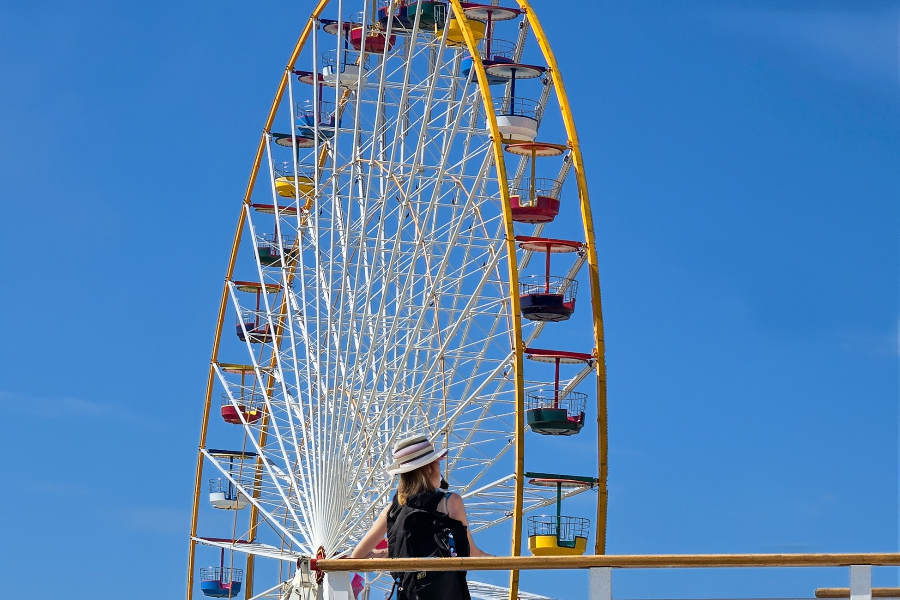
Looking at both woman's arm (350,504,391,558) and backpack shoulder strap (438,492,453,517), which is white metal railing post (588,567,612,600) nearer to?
backpack shoulder strap (438,492,453,517)

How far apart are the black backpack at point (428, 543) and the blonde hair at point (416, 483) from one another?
4 centimetres

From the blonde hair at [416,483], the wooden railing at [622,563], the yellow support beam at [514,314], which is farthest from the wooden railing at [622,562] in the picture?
the yellow support beam at [514,314]

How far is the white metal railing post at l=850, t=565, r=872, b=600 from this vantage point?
7.21m

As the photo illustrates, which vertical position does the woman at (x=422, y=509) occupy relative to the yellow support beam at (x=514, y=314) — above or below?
below

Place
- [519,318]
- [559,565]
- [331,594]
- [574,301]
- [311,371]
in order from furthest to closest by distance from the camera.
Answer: [311,371] → [574,301] → [519,318] → [331,594] → [559,565]

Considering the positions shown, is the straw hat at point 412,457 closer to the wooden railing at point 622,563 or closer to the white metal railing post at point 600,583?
the wooden railing at point 622,563

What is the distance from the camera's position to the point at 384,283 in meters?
23.3

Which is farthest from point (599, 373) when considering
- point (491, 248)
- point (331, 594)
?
point (331, 594)

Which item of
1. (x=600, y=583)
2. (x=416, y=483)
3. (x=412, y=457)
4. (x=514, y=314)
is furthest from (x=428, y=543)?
(x=514, y=314)

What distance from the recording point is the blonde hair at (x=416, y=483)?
7293 millimetres

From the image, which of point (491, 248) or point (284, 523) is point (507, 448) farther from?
point (284, 523)

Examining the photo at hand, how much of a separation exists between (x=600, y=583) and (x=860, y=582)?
117cm

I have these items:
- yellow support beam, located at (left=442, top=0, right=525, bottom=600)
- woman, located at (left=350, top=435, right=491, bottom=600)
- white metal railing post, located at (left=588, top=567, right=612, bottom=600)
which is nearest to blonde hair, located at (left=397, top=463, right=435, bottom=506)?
woman, located at (left=350, top=435, right=491, bottom=600)

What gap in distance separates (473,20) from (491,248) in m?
3.67
